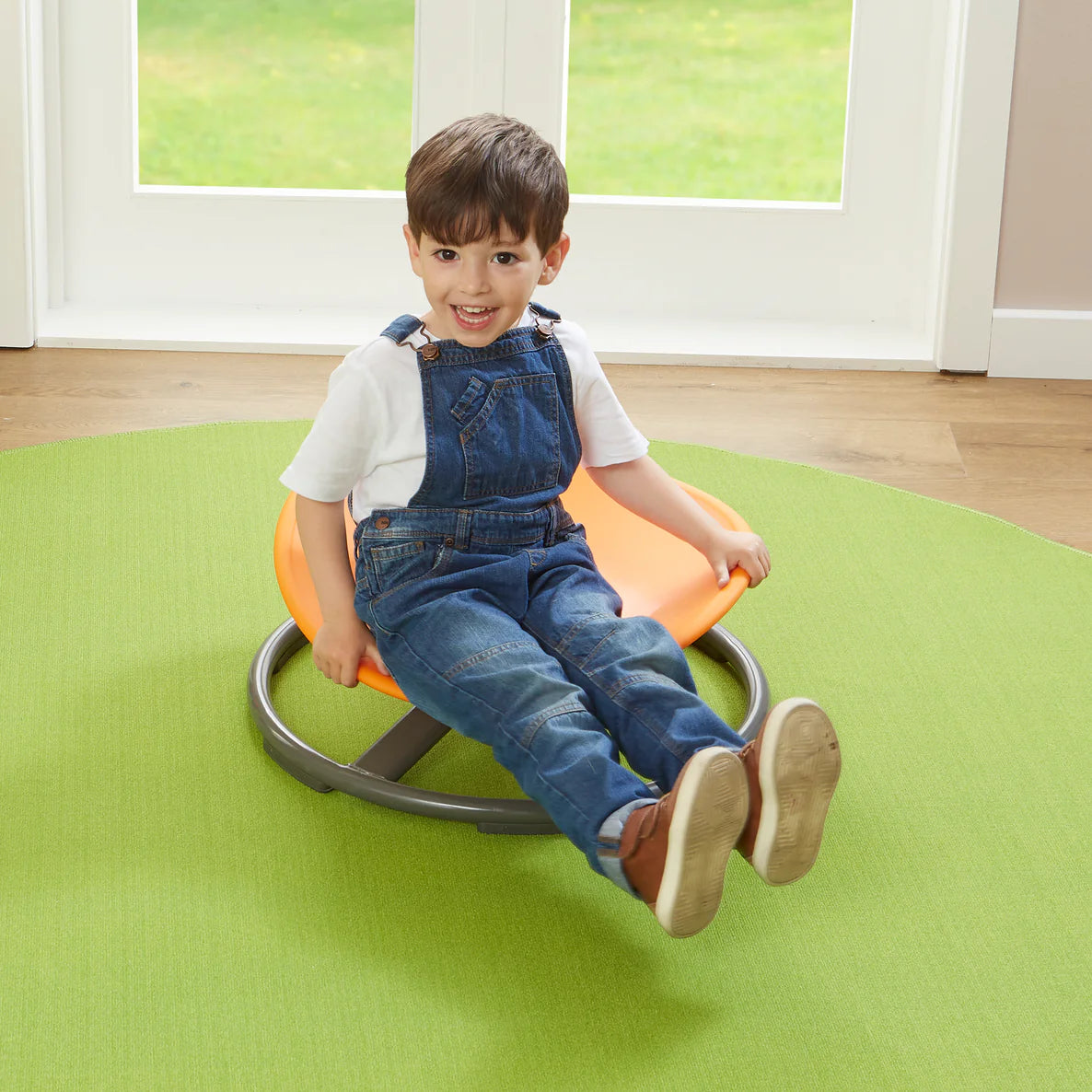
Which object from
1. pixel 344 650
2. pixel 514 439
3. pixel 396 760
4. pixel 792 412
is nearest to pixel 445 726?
pixel 396 760

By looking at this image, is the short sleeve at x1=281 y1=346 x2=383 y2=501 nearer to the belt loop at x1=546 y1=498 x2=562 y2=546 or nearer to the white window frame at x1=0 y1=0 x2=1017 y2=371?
the belt loop at x1=546 y1=498 x2=562 y2=546

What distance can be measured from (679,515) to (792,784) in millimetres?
392

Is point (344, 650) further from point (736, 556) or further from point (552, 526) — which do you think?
point (736, 556)

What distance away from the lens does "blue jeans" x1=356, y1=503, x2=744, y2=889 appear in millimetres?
1010

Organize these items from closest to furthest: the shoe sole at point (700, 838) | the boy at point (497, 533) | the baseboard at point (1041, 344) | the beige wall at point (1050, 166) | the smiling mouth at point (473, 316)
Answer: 1. the shoe sole at point (700, 838)
2. the boy at point (497, 533)
3. the smiling mouth at point (473, 316)
4. the beige wall at point (1050, 166)
5. the baseboard at point (1041, 344)

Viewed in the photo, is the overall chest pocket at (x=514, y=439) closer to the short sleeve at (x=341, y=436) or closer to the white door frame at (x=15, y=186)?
the short sleeve at (x=341, y=436)

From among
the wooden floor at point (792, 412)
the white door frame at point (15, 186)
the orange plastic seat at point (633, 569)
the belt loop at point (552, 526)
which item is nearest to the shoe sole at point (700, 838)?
the orange plastic seat at point (633, 569)

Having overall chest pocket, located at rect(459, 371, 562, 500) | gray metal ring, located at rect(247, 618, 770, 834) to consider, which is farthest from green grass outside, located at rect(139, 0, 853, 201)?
overall chest pocket, located at rect(459, 371, 562, 500)

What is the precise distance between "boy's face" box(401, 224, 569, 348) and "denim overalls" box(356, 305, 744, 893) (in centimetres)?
3

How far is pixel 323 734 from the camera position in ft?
4.45

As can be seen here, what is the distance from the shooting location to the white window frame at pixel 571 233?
8.34 feet

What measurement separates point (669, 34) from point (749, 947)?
79.8 inches

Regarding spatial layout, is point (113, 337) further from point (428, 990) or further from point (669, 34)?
point (428, 990)

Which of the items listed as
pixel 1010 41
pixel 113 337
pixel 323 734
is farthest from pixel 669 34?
pixel 323 734
